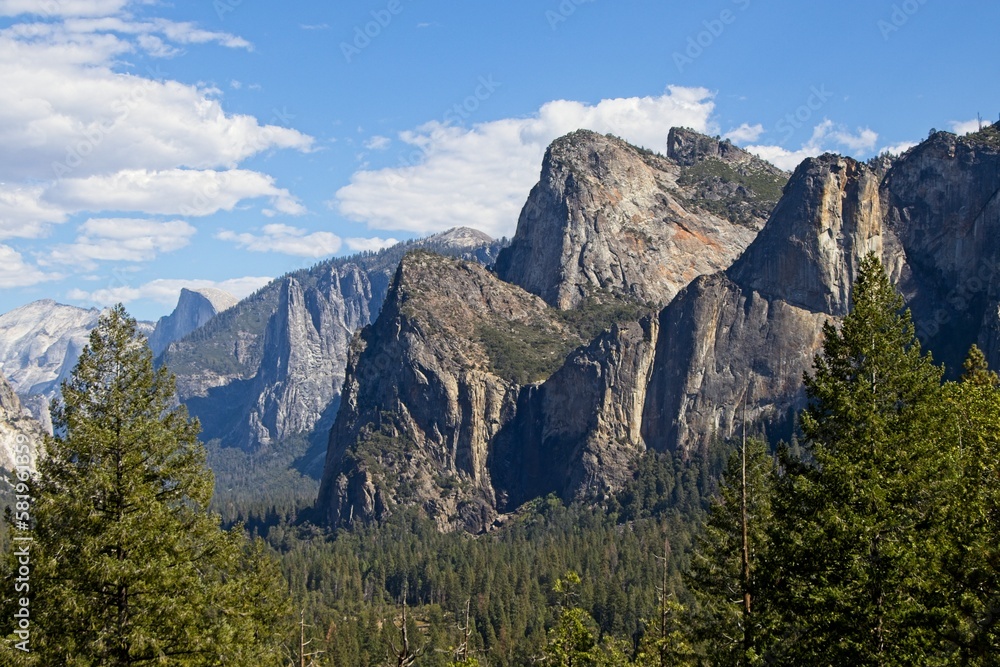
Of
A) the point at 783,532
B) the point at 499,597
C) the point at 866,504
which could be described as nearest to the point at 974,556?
the point at 866,504

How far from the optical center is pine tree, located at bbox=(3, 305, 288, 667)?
27.4 m

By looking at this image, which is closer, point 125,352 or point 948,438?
point 125,352

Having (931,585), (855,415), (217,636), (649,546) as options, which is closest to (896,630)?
(931,585)

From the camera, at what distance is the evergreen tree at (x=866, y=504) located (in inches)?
1169

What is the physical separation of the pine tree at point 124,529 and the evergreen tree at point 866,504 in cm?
1886

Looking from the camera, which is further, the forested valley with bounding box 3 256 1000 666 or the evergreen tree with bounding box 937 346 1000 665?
the evergreen tree with bounding box 937 346 1000 665

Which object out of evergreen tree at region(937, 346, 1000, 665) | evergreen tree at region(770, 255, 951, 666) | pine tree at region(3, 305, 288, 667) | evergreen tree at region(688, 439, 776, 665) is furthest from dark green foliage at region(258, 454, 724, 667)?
pine tree at region(3, 305, 288, 667)

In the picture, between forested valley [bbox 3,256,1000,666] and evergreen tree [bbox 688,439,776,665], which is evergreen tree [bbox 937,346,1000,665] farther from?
evergreen tree [bbox 688,439,776,665]

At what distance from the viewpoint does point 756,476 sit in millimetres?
41125

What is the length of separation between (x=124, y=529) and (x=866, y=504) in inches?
920

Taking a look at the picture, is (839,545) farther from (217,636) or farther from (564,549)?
(564,549)

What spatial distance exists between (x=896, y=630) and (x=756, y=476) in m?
12.0

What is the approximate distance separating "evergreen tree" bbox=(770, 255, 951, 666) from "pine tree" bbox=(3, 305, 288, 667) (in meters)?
18.9

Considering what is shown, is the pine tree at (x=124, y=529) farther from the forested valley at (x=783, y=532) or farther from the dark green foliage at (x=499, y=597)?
the dark green foliage at (x=499, y=597)
